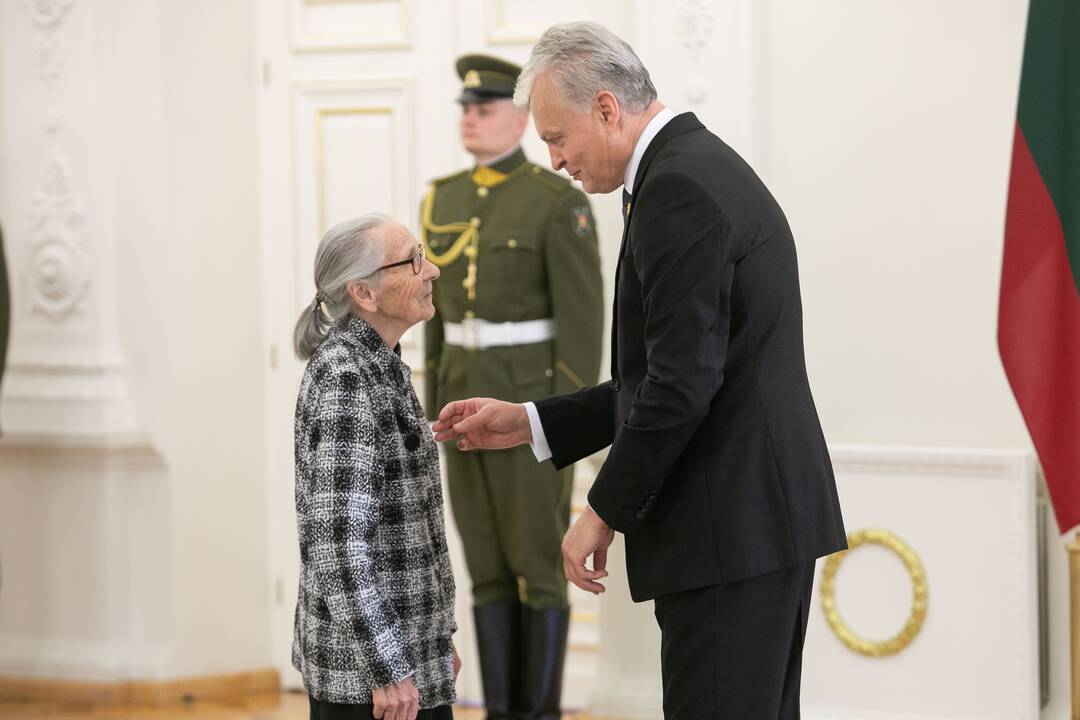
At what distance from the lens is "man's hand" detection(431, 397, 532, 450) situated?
227 cm

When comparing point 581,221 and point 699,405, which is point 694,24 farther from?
point 699,405

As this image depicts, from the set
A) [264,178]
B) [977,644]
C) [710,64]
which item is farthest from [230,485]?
[977,644]

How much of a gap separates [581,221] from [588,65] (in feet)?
5.44

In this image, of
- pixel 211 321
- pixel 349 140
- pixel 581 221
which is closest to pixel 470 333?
pixel 581 221

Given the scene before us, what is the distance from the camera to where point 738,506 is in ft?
6.27

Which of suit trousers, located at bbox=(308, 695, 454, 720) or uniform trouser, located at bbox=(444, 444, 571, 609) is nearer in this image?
suit trousers, located at bbox=(308, 695, 454, 720)

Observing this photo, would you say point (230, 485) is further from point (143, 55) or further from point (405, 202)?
point (143, 55)

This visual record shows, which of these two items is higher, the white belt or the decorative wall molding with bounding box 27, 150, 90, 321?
the decorative wall molding with bounding box 27, 150, 90, 321

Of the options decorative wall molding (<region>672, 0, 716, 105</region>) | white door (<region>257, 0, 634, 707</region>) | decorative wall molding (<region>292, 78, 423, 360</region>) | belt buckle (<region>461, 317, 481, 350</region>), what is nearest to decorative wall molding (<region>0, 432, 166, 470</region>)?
white door (<region>257, 0, 634, 707</region>)

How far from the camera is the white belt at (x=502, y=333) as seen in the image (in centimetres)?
363

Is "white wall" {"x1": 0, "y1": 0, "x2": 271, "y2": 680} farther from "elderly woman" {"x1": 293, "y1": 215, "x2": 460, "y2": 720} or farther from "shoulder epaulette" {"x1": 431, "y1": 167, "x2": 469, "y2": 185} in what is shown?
"elderly woman" {"x1": 293, "y1": 215, "x2": 460, "y2": 720}

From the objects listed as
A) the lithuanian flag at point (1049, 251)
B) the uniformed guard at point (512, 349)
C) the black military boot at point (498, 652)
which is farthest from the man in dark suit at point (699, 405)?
the black military boot at point (498, 652)

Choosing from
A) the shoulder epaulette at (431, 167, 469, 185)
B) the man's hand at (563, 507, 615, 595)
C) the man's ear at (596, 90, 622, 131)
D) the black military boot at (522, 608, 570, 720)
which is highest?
the shoulder epaulette at (431, 167, 469, 185)

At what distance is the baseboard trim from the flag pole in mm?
2501
